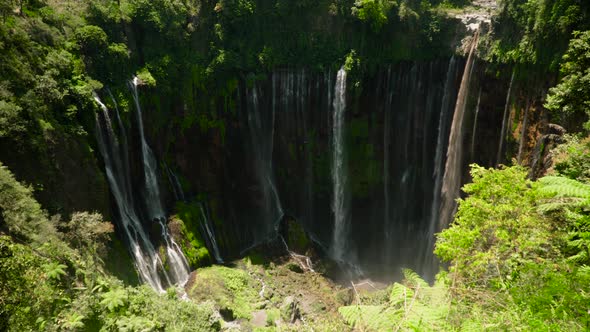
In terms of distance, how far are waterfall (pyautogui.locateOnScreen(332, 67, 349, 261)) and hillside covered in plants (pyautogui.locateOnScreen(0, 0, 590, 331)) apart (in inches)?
Answer: 6.0

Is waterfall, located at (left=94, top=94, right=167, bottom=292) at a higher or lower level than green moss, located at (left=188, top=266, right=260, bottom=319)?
higher

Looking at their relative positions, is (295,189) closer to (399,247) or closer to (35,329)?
(399,247)

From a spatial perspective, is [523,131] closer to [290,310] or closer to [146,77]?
[290,310]

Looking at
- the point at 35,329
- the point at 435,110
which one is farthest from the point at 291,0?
the point at 35,329

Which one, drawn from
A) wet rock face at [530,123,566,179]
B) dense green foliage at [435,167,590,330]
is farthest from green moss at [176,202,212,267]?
wet rock face at [530,123,566,179]

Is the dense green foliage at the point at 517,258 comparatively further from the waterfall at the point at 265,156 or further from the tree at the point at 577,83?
the waterfall at the point at 265,156

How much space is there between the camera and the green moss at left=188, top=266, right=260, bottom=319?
64.2ft

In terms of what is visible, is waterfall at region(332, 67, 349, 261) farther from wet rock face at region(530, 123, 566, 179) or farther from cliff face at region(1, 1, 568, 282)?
wet rock face at region(530, 123, 566, 179)

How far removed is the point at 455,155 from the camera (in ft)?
→ 77.6

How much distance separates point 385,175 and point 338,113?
5.71 m

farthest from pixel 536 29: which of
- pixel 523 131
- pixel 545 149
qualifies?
pixel 545 149

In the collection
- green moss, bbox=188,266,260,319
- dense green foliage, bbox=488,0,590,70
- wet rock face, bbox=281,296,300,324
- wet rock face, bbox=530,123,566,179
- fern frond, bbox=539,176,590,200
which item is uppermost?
dense green foliage, bbox=488,0,590,70

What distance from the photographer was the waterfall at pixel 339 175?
26.5 meters

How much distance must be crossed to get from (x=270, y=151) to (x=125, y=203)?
10842mm
